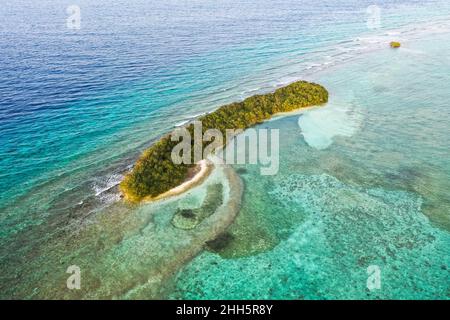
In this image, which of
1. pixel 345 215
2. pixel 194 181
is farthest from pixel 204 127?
pixel 345 215

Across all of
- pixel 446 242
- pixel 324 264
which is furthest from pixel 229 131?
pixel 446 242

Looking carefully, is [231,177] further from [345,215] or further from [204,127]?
[345,215]

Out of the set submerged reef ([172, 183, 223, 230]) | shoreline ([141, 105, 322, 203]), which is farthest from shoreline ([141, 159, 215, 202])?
submerged reef ([172, 183, 223, 230])

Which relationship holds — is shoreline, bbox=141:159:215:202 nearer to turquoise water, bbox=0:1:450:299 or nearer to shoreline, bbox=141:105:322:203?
shoreline, bbox=141:105:322:203

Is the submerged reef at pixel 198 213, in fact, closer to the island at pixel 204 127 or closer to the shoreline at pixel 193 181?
the shoreline at pixel 193 181

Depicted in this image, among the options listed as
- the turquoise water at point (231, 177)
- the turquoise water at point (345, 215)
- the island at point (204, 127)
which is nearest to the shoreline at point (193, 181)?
the island at point (204, 127)
